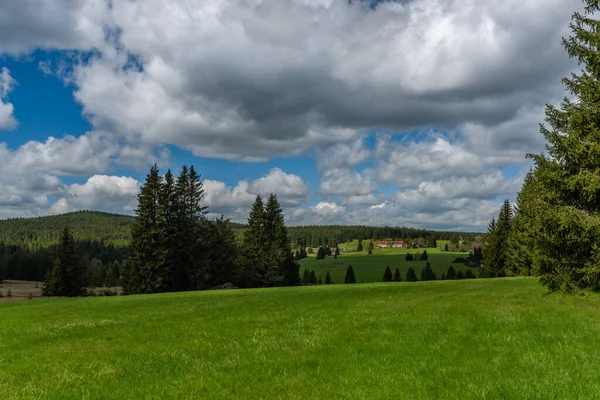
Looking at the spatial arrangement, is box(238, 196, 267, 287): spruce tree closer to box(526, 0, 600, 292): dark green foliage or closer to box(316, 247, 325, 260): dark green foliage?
box(526, 0, 600, 292): dark green foliage

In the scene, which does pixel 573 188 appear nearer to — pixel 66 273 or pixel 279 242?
pixel 279 242

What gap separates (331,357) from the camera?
9977 millimetres

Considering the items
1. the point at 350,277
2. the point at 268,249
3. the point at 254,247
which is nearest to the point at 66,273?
the point at 254,247

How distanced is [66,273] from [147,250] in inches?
662

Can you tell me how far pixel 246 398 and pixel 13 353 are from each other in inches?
369

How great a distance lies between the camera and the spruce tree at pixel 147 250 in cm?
5694

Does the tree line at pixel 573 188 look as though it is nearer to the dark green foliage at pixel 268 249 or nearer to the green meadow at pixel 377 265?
the dark green foliage at pixel 268 249

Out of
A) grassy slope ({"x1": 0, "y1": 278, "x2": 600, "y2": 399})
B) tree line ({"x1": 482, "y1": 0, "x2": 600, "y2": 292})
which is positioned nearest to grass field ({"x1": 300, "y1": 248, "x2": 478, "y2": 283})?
tree line ({"x1": 482, "y1": 0, "x2": 600, "y2": 292})

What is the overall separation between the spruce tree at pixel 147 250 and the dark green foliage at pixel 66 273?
10.9 meters

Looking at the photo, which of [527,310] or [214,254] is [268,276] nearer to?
[214,254]

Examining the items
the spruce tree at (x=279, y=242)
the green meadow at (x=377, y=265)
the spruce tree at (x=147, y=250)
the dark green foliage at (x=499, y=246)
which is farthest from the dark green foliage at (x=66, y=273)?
the green meadow at (x=377, y=265)

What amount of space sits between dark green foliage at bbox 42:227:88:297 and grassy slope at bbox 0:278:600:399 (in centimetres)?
5322

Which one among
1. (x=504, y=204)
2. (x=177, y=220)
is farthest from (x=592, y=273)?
(x=504, y=204)

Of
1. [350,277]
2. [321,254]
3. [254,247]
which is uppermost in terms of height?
[254,247]
